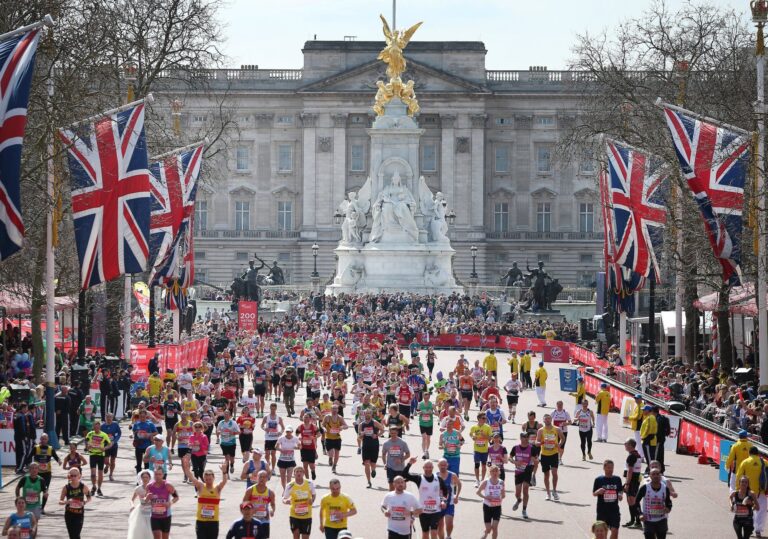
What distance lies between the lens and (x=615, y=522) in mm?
22156

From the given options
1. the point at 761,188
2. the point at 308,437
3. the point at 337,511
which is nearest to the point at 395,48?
the point at 761,188

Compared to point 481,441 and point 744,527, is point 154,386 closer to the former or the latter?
point 481,441

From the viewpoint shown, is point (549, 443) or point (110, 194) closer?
point (549, 443)

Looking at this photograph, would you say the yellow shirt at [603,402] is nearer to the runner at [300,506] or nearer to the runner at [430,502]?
the runner at [430,502]

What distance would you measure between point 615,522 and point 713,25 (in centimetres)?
3117

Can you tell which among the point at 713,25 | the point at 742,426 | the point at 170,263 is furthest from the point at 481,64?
the point at 742,426

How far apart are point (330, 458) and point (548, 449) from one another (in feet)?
17.5

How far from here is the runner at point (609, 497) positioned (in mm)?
21969

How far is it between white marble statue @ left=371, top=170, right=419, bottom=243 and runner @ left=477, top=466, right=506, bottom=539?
59.7 m

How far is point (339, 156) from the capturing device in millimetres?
117125

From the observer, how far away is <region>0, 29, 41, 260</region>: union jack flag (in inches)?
906

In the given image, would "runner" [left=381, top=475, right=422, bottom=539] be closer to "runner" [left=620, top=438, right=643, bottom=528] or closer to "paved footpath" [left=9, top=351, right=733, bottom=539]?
"paved footpath" [left=9, top=351, right=733, bottom=539]

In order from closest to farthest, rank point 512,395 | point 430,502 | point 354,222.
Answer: point 430,502, point 512,395, point 354,222

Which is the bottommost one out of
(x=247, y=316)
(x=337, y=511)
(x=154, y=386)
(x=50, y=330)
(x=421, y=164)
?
(x=337, y=511)
